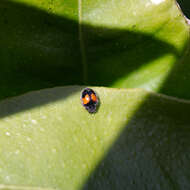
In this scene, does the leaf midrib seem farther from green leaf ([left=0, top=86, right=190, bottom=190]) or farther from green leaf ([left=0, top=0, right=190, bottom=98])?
green leaf ([left=0, top=86, right=190, bottom=190])

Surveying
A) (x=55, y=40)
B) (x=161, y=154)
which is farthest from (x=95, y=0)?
(x=161, y=154)

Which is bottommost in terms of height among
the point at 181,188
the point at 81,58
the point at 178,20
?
the point at 181,188

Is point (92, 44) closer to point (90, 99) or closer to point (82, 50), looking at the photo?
point (82, 50)

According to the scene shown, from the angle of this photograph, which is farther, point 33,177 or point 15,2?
point 15,2

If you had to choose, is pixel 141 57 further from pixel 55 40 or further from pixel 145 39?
pixel 55 40

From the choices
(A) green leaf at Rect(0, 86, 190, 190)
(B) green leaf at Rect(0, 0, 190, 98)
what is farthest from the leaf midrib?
(A) green leaf at Rect(0, 86, 190, 190)
